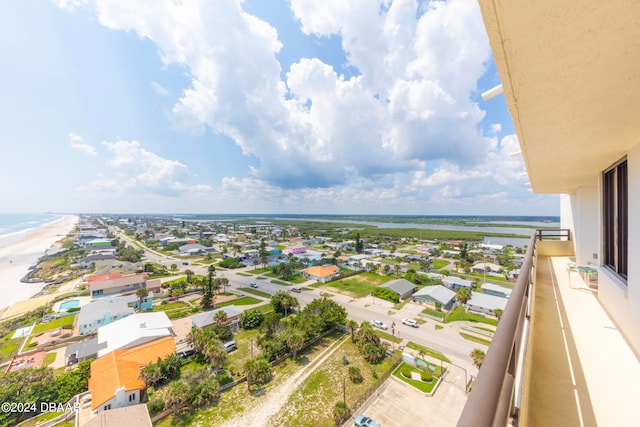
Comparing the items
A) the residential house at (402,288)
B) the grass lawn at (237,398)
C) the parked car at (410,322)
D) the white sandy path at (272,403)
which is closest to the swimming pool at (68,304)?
the grass lawn at (237,398)

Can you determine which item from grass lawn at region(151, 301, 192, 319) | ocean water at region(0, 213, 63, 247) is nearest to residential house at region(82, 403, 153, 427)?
grass lawn at region(151, 301, 192, 319)

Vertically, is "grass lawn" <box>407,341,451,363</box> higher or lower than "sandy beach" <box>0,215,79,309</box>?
lower

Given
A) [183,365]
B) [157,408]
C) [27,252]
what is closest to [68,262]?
[27,252]

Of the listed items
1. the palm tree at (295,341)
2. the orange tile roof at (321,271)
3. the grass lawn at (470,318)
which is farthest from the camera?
the orange tile roof at (321,271)

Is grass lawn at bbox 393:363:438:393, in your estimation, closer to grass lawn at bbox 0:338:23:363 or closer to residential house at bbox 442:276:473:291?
residential house at bbox 442:276:473:291

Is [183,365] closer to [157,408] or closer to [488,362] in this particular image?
[157,408]

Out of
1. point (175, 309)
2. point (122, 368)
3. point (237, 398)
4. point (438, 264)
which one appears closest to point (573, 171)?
point (237, 398)

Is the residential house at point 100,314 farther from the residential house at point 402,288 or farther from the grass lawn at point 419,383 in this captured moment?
the residential house at point 402,288
